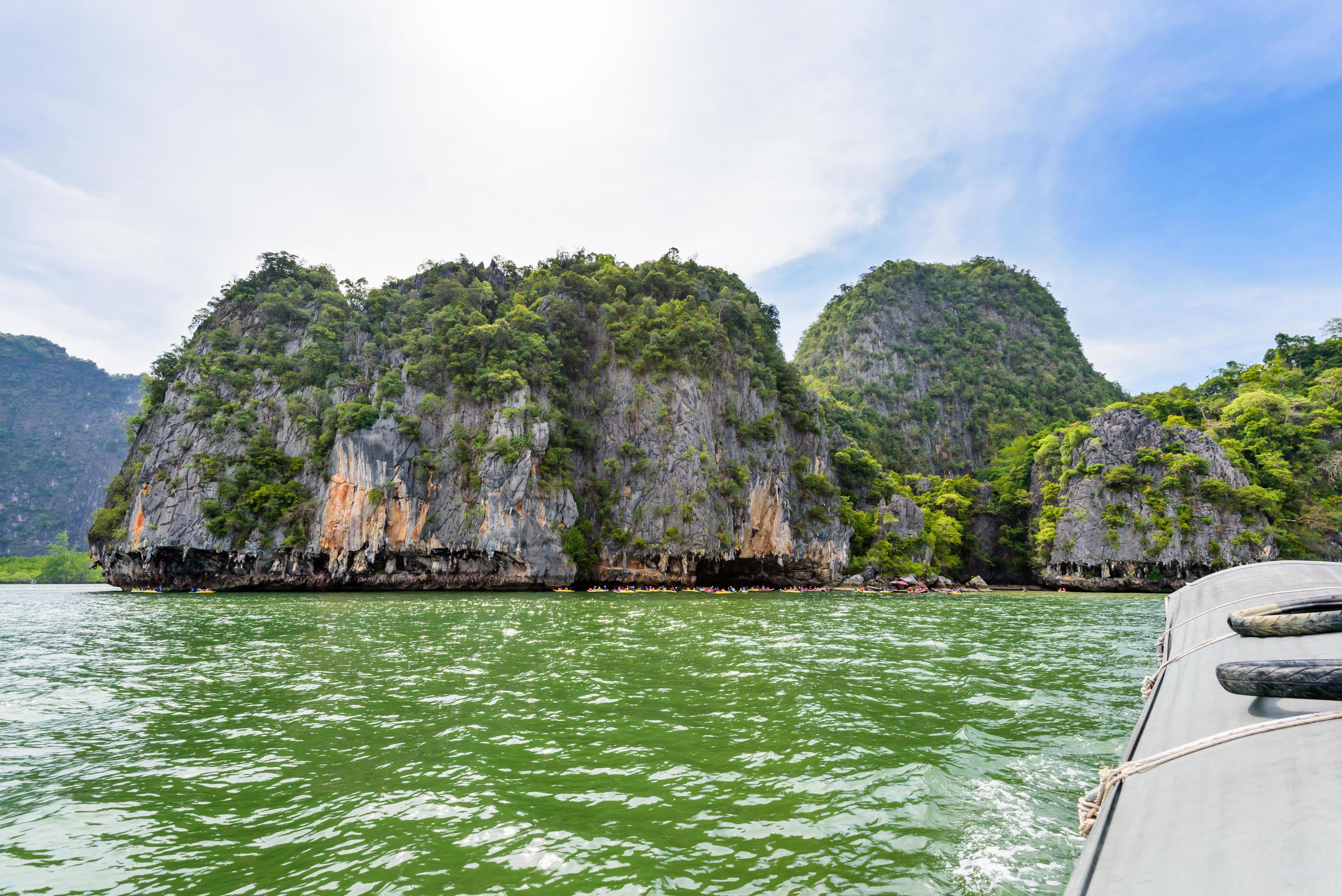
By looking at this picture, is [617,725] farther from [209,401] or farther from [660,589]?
[209,401]

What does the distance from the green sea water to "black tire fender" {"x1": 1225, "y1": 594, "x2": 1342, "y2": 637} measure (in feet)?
6.32

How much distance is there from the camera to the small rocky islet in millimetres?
35906

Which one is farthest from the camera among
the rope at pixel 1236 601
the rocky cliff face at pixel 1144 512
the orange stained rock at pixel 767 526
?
the orange stained rock at pixel 767 526

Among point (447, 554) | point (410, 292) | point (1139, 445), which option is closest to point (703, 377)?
point (447, 554)

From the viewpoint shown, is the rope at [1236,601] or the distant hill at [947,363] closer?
the rope at [1236,601]

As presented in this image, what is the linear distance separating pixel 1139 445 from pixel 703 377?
34.8m

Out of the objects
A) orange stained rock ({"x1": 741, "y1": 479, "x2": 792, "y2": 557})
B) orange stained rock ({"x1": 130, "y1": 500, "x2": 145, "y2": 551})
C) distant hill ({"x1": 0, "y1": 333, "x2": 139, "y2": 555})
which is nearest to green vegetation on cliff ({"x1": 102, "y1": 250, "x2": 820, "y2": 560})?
orange stained rock ({"x1": 130, "y1": 500, "x2": 145, "y2": 551})

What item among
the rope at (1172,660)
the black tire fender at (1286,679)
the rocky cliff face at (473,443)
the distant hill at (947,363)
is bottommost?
the rope at (1172,660)

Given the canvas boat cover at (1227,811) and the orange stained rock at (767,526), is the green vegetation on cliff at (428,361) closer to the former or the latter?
the orange stained rock at (767,526)

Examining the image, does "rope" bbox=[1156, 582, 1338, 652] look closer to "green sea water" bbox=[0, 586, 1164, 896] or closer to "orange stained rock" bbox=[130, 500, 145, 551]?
"green sea water" bbox=[0, 586, 1164, 896]

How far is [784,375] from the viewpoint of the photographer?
167 feet

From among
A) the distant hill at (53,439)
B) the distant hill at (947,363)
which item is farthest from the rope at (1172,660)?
the distant hill at (53,439)

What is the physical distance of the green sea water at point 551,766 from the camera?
3629 millimetres

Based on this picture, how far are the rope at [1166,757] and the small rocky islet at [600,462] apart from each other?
34901 mm
